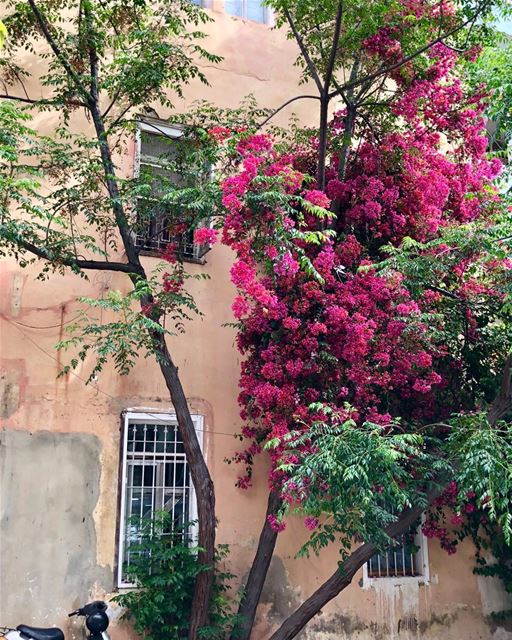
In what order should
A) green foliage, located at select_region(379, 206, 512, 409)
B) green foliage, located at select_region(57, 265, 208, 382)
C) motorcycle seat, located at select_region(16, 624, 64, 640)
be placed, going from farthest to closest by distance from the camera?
green foliage, located at select_region(379, 206, 512, 409), green foliage, located at select_region(57, 265, 208, 382), motorcycle seat, located at select_region(16, 624, 64, 640)

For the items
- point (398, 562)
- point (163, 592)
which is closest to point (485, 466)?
point (163, 592)

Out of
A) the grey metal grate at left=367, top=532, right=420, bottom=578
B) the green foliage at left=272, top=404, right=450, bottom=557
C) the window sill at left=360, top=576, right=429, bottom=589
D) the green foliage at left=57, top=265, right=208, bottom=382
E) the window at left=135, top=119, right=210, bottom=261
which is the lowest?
the window sill at left=360, top=576, right=429, bottom=589

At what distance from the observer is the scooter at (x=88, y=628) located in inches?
226

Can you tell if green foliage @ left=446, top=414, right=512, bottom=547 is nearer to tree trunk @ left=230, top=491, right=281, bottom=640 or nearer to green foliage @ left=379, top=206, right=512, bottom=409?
green foliage @ left=379, top=206, right=512, bottom=409

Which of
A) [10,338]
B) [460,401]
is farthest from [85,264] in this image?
[460,401]

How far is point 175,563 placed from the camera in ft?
21.7

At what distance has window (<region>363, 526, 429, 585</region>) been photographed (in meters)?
8.20

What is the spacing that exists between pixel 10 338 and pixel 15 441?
1044 mm

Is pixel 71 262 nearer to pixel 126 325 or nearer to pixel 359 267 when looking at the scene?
pixel 126 325

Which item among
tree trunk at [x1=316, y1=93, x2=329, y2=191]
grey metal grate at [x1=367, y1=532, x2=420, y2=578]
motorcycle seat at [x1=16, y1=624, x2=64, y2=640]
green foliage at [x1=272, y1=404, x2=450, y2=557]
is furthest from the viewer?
grey metal grate at [x1=367, y1=532, x2=420, y2=578]

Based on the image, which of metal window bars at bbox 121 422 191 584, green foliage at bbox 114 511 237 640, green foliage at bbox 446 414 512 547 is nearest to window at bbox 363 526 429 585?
green foliage at bbox 114 511 237 640

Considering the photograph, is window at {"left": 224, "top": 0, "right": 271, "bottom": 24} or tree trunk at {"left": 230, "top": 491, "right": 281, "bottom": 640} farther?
window at {"left": 224, "top": 0, "right": 271, "bottom": 24}

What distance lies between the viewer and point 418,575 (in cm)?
839

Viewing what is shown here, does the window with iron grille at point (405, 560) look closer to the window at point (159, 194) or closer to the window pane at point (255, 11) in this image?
the window at point (159, 194)
